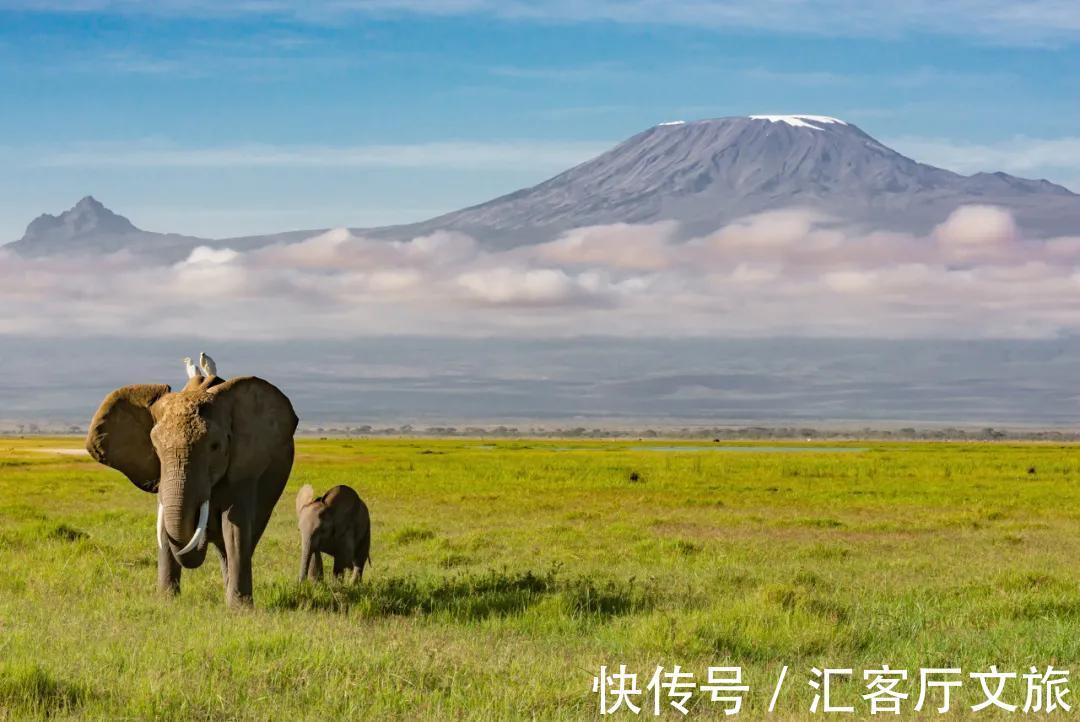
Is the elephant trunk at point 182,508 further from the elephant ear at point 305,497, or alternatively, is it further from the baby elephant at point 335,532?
the elephant ear at point 305,497

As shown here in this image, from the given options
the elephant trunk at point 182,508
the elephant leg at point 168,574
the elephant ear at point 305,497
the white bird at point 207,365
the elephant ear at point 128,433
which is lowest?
the elephant leg at point 168,574

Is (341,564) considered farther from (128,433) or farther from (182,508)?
(182,508)

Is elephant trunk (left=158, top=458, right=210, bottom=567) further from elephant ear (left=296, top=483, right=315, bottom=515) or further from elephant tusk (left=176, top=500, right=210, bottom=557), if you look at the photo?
elephant ear (left=296, top=483, right=315, bottom=515)

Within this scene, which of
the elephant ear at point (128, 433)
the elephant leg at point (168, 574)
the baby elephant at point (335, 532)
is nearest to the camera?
the elephant ear at point (128, 433)

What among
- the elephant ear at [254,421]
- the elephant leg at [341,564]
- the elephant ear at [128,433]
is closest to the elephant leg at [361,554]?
the elephant leg at [341,564]

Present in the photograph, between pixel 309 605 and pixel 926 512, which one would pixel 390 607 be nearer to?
pixel 309 605

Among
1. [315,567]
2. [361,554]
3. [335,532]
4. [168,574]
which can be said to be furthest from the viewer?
[361,554]

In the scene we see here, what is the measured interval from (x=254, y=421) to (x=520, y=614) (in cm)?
337

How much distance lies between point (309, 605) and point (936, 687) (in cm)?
624

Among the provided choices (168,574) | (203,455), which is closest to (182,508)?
(203,455)

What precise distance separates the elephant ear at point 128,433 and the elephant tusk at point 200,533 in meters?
1.06

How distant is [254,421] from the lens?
1225cm

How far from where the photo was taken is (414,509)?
3256 centimetres

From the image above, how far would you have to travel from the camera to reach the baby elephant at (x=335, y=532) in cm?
1507
